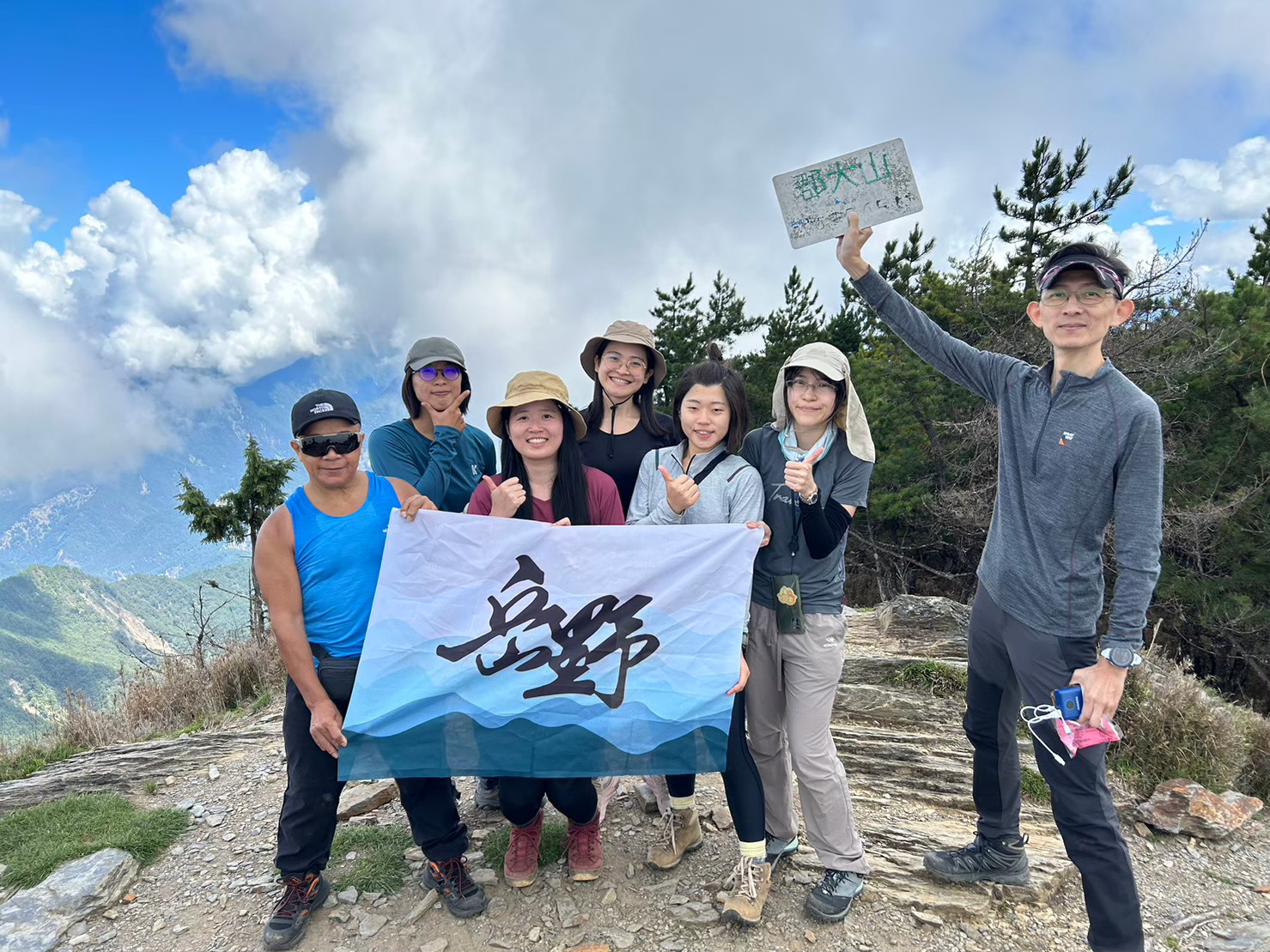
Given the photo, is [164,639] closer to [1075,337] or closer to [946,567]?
[1075,337]

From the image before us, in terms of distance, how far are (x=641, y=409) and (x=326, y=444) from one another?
1.90 m

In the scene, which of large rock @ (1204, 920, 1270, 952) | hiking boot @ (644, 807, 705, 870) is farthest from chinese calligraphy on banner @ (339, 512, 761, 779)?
large rock @ (1204, 920, 1270, 952)

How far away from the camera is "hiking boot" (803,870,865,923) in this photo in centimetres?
362

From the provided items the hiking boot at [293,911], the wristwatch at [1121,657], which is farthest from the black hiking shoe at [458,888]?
the wristwatch at [1121,657]

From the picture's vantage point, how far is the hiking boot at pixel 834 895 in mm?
3619

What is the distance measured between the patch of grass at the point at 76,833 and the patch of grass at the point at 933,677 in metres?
6.34

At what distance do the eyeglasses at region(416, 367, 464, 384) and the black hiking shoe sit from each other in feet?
9.25

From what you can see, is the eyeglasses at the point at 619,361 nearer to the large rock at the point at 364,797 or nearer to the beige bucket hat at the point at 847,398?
the beige bucket hat at the point at 847,398

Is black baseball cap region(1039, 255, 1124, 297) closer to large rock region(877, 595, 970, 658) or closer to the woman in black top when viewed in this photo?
the woman in black top

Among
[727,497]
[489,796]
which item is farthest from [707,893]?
[727,497]

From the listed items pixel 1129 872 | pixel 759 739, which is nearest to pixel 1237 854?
pixel 1129 872

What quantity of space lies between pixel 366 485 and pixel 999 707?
12.0ft

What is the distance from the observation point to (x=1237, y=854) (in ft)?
16.6

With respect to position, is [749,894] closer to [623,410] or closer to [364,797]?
[623,410]
